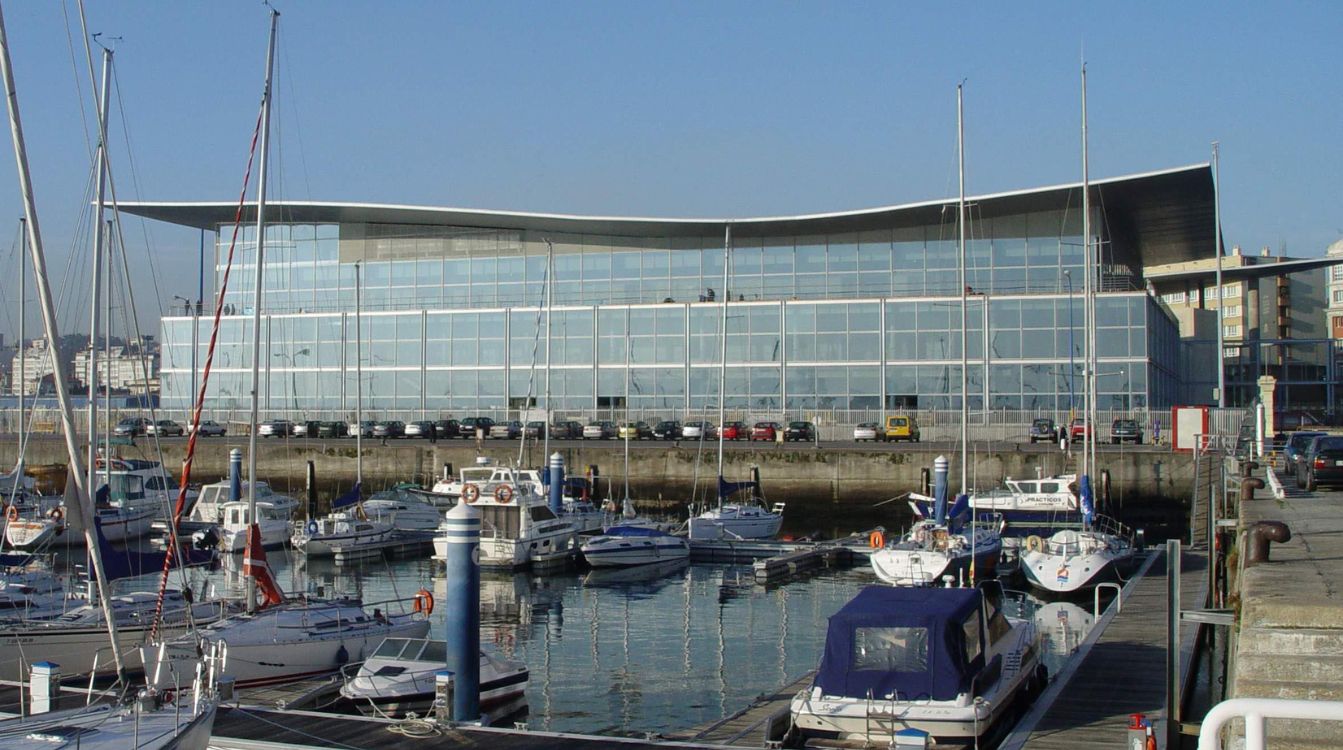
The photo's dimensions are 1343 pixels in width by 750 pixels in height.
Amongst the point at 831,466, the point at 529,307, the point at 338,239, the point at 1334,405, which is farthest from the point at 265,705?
the point at 1334,405

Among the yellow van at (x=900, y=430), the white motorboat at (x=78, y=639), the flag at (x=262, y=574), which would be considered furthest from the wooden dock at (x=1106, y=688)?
the yellow van at (x=900, y=430)

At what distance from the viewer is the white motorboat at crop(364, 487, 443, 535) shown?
47.0 m

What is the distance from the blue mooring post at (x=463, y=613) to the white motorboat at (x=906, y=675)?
4.07 metres

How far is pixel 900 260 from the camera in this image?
70688mm

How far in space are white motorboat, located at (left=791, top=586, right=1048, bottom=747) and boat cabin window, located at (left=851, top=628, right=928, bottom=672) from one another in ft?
0.04

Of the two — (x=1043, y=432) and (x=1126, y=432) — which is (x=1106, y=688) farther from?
(x=1043, y=432)

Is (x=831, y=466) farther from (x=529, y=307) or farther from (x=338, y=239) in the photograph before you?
(x=338, y=239)

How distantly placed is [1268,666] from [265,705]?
43.5 ft

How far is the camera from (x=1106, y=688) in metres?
17.4

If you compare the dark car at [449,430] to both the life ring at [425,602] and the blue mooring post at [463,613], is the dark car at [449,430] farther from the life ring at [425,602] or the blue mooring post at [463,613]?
the blue mooring post at [463,613]

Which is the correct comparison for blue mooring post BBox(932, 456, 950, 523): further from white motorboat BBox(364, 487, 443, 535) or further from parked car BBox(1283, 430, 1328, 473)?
white motorboat BBox(364, 487, 443, 535)

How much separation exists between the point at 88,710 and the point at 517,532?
26.7 metres

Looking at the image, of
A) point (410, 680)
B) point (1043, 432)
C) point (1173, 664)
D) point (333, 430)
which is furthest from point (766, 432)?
point (1173, 664)

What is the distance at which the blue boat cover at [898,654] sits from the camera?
15.7 metres
